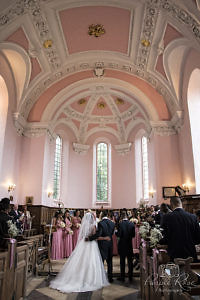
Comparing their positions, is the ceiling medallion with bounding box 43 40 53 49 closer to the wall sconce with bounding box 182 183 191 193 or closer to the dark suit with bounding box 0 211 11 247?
the dark suit with bounding box 0 211 11 247

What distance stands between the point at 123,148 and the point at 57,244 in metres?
9.96

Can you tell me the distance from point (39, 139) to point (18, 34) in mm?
5735

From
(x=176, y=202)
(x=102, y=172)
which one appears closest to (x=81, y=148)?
(x=102, y=172)

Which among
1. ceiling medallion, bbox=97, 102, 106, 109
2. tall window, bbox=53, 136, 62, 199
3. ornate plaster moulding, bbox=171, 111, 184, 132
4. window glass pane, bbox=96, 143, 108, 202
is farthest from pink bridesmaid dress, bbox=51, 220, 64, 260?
ceiling medallion, bbox=97, 102, 106, 109

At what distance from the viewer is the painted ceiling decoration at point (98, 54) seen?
9852mm

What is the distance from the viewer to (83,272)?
21.3ft

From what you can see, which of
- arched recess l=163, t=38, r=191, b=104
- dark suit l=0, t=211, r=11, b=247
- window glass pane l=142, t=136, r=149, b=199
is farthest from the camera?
window glass pane l=142, t=136, r=149, b=199

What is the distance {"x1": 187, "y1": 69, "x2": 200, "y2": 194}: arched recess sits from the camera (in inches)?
436

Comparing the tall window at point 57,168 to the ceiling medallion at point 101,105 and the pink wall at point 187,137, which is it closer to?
the ceiling medallion at point 101,105

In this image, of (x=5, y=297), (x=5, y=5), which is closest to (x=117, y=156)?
(x=5, y=5)

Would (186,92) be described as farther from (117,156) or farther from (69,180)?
(69,180)

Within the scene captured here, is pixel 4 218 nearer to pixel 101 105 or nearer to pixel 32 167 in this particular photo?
pixel 32 167

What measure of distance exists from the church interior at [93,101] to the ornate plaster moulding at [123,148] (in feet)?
0.28

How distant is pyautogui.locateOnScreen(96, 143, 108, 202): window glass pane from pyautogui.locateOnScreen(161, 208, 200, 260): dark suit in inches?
589
